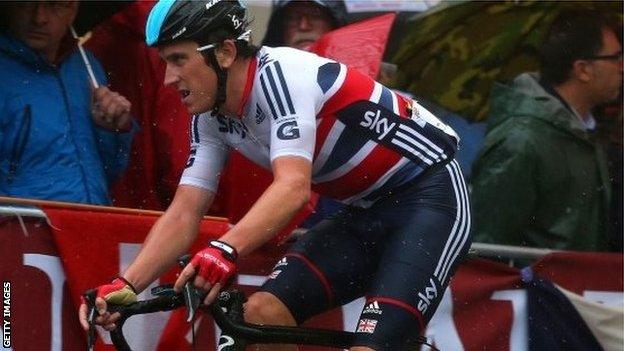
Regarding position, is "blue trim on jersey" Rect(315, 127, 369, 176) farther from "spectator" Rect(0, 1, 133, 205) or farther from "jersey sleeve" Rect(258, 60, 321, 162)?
"spectator" Rect(0, 1, 133, 205)

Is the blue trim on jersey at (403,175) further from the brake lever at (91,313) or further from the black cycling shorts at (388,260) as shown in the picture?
the brake lever at (91,313)

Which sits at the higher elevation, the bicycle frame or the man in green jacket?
the bicycle frame

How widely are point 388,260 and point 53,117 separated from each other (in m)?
1.73

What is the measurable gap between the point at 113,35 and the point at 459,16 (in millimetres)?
2056

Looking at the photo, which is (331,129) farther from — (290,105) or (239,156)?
(239,156)

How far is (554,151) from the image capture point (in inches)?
301

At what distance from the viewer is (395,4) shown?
8.03 metres

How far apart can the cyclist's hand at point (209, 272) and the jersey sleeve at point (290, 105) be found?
0.55 meters

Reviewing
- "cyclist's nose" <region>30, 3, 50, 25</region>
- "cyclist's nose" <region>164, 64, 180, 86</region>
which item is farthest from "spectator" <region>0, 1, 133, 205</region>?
"cyclist's nose" <region>164, 64, 180, 86</region>

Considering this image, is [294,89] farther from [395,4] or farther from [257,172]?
[395,4]

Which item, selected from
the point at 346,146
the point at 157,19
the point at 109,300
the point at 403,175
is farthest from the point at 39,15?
the point at 109,300

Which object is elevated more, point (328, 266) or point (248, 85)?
point (248, 85)

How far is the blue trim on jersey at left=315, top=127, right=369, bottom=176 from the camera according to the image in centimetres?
572

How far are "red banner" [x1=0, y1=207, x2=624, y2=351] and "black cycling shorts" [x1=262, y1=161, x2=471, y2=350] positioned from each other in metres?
0.90
